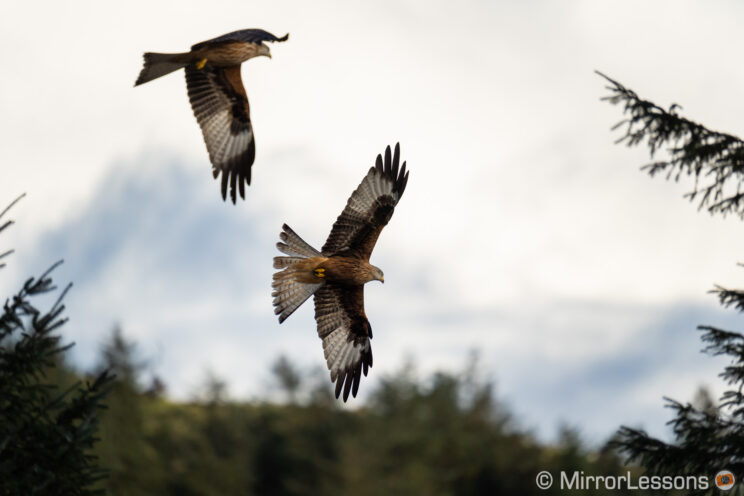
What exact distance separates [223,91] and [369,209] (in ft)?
6.65

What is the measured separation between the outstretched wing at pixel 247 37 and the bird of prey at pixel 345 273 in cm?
189

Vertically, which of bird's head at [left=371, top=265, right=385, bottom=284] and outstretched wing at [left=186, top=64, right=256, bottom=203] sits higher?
outstretched wing at [left=186, top=64, right=256, bottom=203]

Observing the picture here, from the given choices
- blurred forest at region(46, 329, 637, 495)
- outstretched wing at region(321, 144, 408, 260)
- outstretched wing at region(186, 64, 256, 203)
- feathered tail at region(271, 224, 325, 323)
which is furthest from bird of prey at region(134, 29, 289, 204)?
blurred forest at region(46, 329, 637, 495)

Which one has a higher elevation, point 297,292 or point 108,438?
point 108,438

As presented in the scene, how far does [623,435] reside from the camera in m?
9.92

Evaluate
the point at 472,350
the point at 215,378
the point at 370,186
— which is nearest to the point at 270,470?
the point at 215,378

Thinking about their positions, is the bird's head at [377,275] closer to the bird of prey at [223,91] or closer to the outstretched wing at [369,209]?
the outstretched wing at [369,209]

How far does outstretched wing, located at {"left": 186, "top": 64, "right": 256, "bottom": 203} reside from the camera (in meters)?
9.79

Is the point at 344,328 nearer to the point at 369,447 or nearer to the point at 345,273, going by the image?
the point at 345,273

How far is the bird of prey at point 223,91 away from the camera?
31.1ft

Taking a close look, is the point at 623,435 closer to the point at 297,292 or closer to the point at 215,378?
the point at 297,292

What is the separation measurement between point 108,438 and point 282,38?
3749 cm

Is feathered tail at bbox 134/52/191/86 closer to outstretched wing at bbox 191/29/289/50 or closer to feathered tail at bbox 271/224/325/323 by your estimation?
outstretched wing at bbox 191/29/289/50

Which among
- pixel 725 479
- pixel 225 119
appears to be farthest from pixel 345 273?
pixel 725 479
